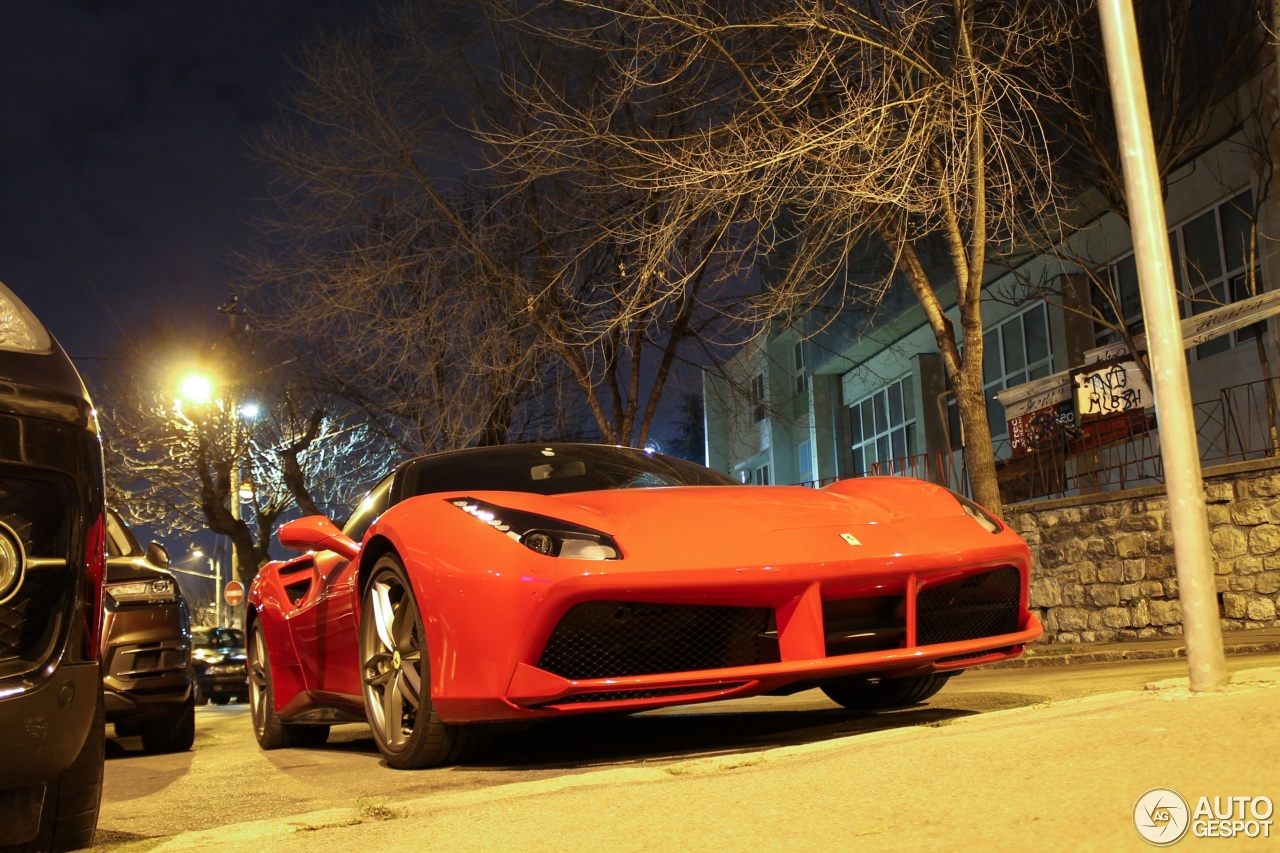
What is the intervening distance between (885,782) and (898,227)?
8345 mm

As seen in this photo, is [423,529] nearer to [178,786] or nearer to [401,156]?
[178,786]

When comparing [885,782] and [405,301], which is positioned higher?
[405,301]

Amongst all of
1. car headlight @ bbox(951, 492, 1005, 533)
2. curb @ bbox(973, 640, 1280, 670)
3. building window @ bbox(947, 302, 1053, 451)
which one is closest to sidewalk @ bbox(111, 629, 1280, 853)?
car headlight @ bbox(951, 492, 1005, 533)

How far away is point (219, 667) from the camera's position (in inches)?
883

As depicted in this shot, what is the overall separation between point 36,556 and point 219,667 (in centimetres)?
2117

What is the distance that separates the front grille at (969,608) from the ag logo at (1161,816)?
1.93 metres

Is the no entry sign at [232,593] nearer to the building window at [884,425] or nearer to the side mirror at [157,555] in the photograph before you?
the building window at [884,425]

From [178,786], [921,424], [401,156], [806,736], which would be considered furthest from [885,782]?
[921,424]

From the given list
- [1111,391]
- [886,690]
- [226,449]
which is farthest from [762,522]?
[226,449]

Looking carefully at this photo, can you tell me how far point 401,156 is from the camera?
17266 mm

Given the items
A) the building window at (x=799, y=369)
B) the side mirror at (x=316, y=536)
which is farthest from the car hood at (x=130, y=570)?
the building window at (x=799, y=369)

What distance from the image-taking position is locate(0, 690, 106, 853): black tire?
9.09 feet

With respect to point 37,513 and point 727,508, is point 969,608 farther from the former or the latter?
point 37,513

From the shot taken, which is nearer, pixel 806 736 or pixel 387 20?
pixel 806 736
